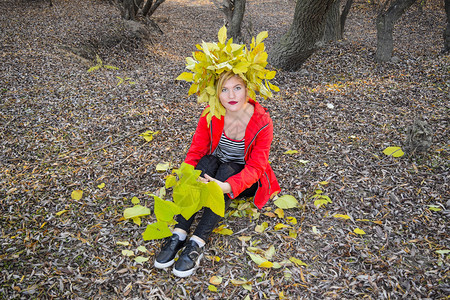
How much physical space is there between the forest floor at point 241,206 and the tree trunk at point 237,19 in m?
1.44

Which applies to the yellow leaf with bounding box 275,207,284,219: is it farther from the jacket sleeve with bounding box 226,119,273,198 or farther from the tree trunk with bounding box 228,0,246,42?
the tree trunk with bounding box 228,0,246,42

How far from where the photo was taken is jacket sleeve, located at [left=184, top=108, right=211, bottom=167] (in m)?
2.54

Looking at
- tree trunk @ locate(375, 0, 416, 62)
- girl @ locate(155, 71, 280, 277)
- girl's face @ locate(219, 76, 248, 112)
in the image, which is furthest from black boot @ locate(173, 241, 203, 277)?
tree trunk @ locate(375, 0, 416, 62)

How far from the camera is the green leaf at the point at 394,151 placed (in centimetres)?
308

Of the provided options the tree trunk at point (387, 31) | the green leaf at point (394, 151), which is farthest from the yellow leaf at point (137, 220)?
the tree trunk at point (387, 31)

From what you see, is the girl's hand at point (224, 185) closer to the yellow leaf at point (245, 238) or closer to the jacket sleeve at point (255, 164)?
the jacket sleeve at point (255, 164)

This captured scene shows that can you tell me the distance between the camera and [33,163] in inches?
121

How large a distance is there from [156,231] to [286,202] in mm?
1210

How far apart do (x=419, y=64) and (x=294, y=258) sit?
4844 mm

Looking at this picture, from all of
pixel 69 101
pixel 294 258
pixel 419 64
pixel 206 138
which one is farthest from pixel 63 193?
pixel 419 64

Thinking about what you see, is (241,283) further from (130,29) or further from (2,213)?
(130,29)

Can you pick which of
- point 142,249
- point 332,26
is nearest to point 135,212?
point 142,249

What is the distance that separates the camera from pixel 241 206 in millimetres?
2699

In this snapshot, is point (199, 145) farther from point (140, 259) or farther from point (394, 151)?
point (394, 151)
